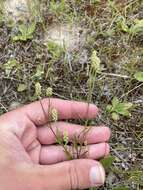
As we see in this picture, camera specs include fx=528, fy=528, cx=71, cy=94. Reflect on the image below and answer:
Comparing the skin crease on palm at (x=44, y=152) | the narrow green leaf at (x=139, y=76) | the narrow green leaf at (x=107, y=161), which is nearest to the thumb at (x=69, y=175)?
the skin crease on palm at (x=44, y=152)

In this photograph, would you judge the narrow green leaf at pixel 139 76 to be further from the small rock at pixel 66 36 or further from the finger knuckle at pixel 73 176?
the finger knuckle at pixel 73 176

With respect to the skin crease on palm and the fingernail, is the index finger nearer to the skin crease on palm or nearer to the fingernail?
the skin crease on palm

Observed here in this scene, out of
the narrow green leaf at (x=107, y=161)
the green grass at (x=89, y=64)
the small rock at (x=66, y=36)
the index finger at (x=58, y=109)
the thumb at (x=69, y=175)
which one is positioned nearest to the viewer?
the thumb at (x=69, y=175)

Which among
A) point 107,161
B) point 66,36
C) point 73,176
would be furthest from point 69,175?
point 66,36

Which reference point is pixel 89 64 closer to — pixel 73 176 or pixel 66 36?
pixel 66 36

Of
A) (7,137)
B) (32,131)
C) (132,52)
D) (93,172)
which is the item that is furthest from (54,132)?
(132,52)

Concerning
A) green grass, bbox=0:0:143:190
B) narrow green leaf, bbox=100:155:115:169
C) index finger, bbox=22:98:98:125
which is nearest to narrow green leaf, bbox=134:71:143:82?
green grass, bbox=0:0:143:190

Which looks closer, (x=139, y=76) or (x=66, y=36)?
(x=139, y=76)
